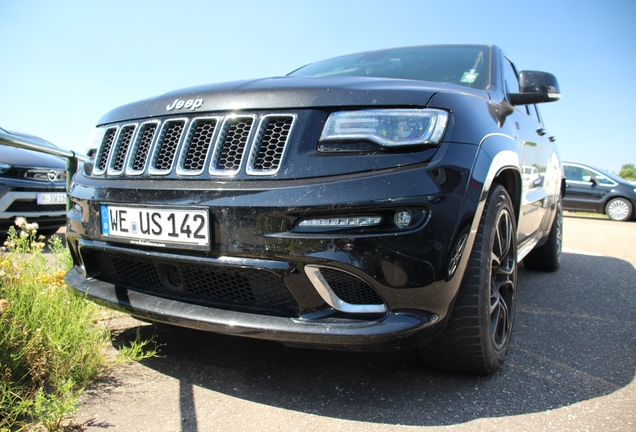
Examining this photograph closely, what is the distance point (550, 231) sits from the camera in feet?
14.5

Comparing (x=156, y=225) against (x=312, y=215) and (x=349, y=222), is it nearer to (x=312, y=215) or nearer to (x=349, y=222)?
(x=312, y=215)

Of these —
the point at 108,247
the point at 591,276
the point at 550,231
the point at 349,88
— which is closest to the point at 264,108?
the point at 349,88

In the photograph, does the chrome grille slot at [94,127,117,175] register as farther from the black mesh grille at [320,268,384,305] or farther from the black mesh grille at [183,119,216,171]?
the black mesh grille at [320,268,384,305]

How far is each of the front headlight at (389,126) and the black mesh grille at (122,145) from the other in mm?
943

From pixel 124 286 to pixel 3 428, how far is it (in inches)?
27.1

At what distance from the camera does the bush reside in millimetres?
1652

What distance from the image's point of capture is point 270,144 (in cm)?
180

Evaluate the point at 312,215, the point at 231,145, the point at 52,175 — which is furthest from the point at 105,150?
the point at 52,175

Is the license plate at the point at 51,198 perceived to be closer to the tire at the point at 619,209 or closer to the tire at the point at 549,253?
the tire at the point at 549,253

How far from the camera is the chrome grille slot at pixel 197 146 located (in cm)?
189

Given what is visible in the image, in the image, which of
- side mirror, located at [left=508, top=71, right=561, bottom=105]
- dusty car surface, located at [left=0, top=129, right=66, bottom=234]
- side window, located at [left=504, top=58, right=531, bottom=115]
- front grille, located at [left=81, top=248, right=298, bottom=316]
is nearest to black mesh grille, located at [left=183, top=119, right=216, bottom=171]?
front grille, located at [left=81, top=248, right=298, bottom=316]

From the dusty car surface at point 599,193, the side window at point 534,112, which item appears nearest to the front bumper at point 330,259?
the side window at point 534,112

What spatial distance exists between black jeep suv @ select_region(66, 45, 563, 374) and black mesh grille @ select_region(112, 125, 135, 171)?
0.01m

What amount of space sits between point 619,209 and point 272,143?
44.2 ft
